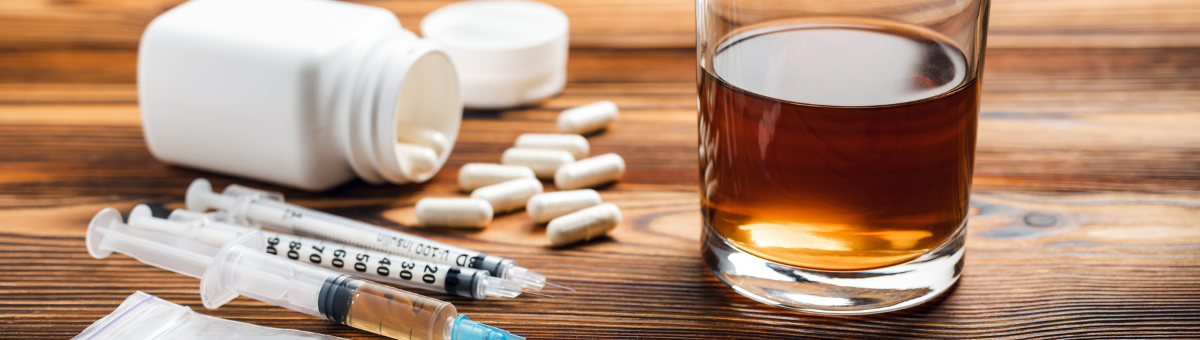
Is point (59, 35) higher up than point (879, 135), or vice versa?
point (879, 135)

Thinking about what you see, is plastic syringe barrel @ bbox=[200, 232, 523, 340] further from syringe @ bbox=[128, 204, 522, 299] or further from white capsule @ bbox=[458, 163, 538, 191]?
white capsule @ bbox=[458, 163, 538, 191]

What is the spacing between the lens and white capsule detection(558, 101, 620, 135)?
1.35 m

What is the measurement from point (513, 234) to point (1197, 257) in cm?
75

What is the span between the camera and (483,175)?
1179mm

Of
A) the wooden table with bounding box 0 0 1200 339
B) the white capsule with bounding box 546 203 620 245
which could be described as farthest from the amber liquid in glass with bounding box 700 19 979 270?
the white capsule with bounding box 546 203 620 245

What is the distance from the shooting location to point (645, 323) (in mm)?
870

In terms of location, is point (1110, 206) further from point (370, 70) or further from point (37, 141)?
point (37, 141)

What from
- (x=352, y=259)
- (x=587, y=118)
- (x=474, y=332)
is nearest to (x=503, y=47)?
(x=587, y=118)

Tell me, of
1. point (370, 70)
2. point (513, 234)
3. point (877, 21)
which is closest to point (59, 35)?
point (370, 70)

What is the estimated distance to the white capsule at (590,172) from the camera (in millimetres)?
1174

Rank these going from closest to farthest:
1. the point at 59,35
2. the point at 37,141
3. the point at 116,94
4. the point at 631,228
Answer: the point at 631,228, the point at 37,141, the point at 116,94, the point at 59,35

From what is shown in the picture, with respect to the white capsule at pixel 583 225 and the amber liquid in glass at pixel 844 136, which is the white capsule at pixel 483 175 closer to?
the white capsule at pixel 583 225

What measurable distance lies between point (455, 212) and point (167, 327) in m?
0.34

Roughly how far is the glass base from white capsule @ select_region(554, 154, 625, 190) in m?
0.31
